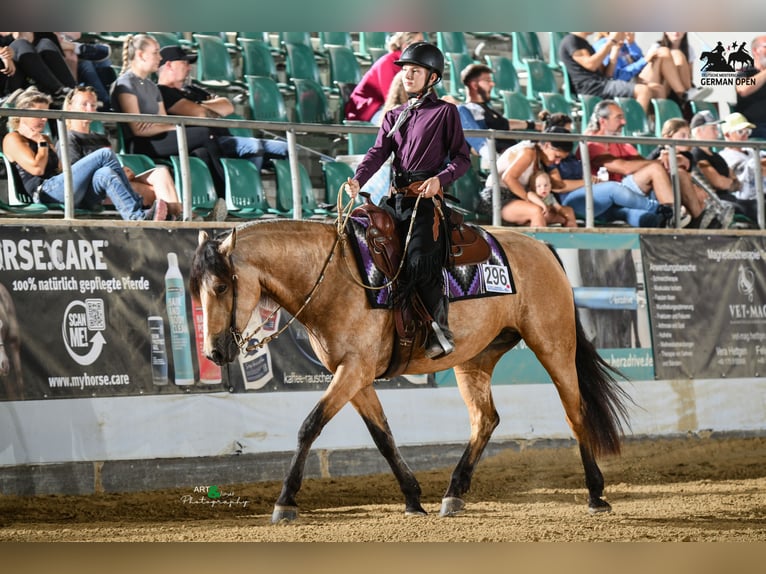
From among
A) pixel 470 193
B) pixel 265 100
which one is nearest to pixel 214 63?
pixel 265 100

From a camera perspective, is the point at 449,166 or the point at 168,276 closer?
the point at 449,166

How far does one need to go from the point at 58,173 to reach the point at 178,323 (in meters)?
1.12

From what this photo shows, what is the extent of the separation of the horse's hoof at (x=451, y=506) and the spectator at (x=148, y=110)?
2.63 metres

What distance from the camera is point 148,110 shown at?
668cm

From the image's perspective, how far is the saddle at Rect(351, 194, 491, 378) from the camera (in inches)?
191

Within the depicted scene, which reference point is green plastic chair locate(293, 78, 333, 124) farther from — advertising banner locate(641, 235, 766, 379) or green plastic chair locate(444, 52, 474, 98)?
advertising banner locate(641, 235, 766, 379)

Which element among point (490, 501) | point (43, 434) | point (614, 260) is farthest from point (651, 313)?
point (43, 434)

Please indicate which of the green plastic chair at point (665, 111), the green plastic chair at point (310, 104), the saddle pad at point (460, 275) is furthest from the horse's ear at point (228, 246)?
the green plastic chair at point (665, 111)

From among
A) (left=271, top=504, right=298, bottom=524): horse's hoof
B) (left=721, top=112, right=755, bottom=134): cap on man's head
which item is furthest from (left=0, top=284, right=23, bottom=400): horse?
(left=721, top=112, right=755, bottom=134): cap on man's head

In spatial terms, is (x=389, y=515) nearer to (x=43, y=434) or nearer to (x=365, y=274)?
(x=365, y=274)

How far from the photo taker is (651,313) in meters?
7.15

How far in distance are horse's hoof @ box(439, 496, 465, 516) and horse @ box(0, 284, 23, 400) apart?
2.31 metres

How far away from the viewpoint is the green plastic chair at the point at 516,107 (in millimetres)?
8602
